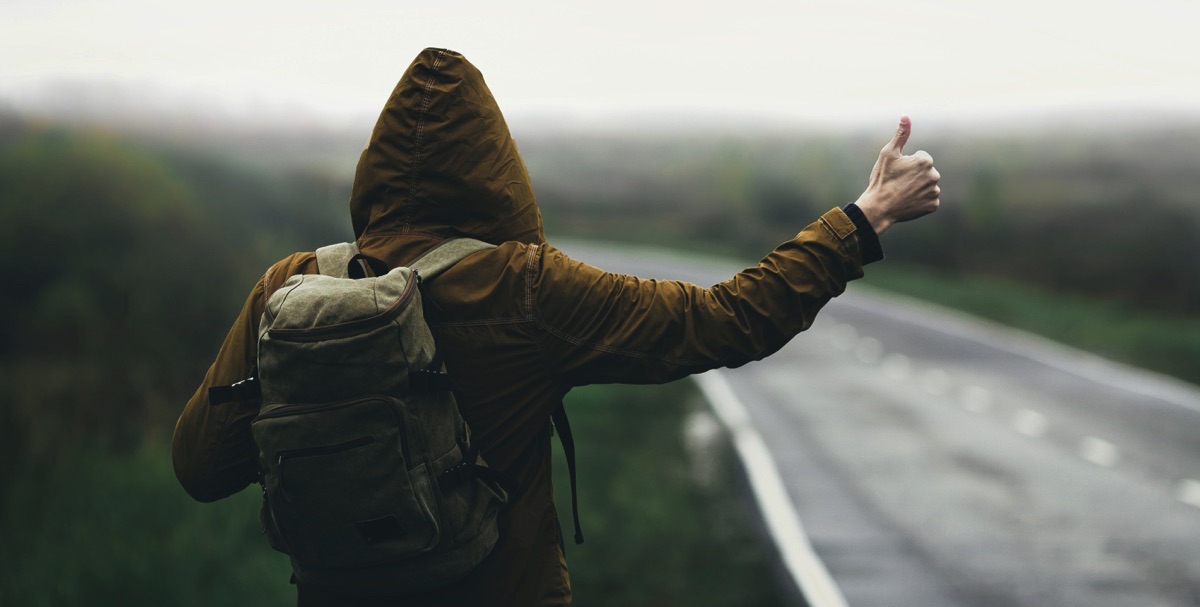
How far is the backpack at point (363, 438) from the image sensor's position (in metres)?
2.19

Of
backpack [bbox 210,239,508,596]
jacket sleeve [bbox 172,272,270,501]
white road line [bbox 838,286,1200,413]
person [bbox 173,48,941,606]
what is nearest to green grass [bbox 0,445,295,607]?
jacket sleeve [bbox 172,272,270,501]

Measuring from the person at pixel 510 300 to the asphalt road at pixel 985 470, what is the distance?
162 inches

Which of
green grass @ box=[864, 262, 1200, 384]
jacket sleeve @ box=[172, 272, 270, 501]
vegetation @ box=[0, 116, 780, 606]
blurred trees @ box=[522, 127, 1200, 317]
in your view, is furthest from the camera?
blurred trees @ box=[522, 127, 1200, 317]

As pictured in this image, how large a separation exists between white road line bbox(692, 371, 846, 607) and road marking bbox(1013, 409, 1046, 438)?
2.77 metres

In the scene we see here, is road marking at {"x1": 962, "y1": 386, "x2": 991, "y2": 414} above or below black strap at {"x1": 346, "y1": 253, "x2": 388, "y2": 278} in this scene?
below

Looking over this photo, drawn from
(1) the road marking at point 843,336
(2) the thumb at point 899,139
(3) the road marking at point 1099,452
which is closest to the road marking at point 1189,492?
(3) the road marking at point 1099,452

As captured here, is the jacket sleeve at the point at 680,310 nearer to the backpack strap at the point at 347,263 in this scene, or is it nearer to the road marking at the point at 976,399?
the backpack strap at the point at 347,263

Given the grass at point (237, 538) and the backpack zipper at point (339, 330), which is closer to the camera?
the backpack zipper at point (339, 330)

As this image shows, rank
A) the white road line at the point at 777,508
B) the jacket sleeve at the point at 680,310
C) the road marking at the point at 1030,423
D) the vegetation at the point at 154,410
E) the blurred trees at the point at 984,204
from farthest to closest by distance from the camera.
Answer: the blurred trees at the point at 984,204 < the road marking at the point at 1030,423 < the vegetation at the point at 154,410 < the white road line at the point at 777,508 < the jacket sleeve at the point at 680,310

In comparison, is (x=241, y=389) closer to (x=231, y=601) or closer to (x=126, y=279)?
(x=231, y=601)

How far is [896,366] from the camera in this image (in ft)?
54.3

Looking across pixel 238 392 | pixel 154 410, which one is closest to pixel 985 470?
pixel 154 410

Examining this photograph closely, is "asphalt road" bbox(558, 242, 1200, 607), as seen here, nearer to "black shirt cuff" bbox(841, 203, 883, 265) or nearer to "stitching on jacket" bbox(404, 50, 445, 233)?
"black shirt cuff" bbox(841, 203, 883, 265)

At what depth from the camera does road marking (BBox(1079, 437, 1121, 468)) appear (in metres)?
10.3
